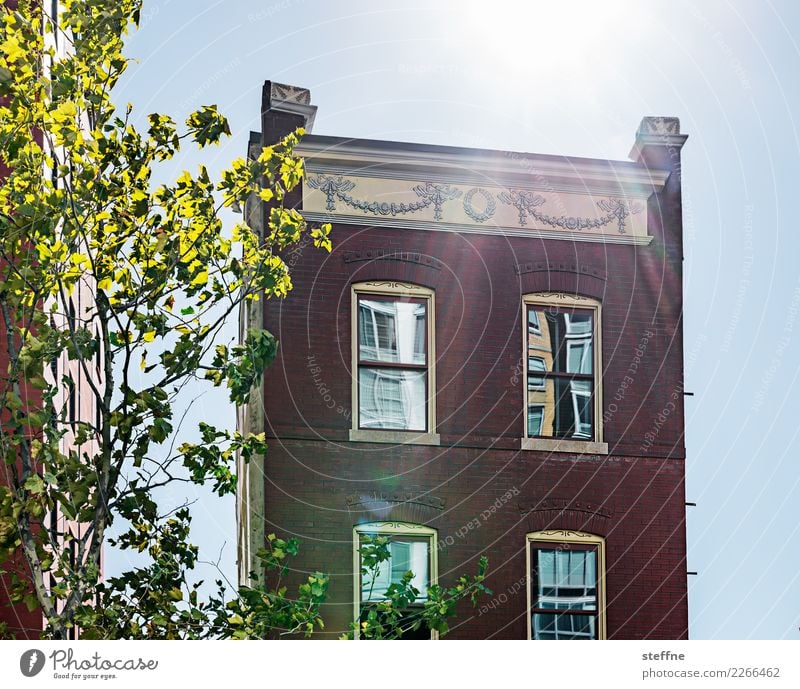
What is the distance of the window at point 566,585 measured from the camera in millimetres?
17375

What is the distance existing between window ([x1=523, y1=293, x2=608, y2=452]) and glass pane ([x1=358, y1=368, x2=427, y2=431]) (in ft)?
4.86

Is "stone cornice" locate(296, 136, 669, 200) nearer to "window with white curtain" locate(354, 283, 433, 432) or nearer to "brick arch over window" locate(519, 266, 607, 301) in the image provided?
"brick arch over window" locate(519, 266, 607, 301)

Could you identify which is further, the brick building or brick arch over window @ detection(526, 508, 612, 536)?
brick arch over window @ detection(526, 508, 612, 536)

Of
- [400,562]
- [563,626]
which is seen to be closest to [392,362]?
[400,562]

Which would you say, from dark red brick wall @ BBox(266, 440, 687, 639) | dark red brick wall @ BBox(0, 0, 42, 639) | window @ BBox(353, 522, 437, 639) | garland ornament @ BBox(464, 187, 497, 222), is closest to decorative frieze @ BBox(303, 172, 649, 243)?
garland ornament @ BBox(464, 187, 497, 222)

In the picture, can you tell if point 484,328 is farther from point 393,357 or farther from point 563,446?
point 563,446

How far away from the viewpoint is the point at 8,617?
1441 cm

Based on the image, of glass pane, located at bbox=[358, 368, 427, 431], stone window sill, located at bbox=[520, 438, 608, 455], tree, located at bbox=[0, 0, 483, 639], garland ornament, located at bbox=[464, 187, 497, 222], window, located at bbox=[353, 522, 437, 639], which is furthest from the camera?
garland ornament, located at bbox=[464, 187, 497, 222]

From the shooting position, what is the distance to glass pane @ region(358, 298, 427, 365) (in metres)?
18.0

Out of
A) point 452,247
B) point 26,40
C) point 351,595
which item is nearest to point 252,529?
point 351,595

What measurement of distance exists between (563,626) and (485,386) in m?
3.29

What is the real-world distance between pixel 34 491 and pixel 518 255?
28.6ft

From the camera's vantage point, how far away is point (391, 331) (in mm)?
18031
